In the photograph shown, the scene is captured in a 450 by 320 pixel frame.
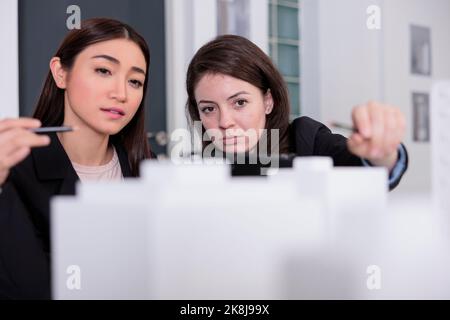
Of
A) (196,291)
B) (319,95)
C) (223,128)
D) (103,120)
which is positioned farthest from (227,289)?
(319,95)

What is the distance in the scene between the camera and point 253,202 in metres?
0.36

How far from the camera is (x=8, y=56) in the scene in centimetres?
155

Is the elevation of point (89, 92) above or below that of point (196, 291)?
above

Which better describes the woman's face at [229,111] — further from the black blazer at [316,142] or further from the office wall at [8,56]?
the office wall at [8,56]

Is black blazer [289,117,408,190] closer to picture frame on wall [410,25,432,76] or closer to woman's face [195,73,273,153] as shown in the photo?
woman's face [195,73,273,153]

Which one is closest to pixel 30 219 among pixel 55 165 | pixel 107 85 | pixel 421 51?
pixel 55 165

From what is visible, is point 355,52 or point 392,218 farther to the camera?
point 355,52

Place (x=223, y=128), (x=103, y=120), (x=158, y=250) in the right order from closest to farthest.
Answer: (x=158, y=250)
(x=103, y=120)
(x=223, y=128)

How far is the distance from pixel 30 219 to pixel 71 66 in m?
0.27

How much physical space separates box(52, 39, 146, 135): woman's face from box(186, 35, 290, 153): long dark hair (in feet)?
0.73

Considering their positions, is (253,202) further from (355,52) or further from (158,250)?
(355,52)

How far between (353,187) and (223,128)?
0.51 meters

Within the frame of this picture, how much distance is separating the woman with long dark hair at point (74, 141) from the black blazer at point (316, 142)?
263mm

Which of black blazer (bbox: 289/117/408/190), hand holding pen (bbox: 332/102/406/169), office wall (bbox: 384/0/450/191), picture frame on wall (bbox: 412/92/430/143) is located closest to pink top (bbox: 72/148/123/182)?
black blazer (bbox: 289/117/408/190)
